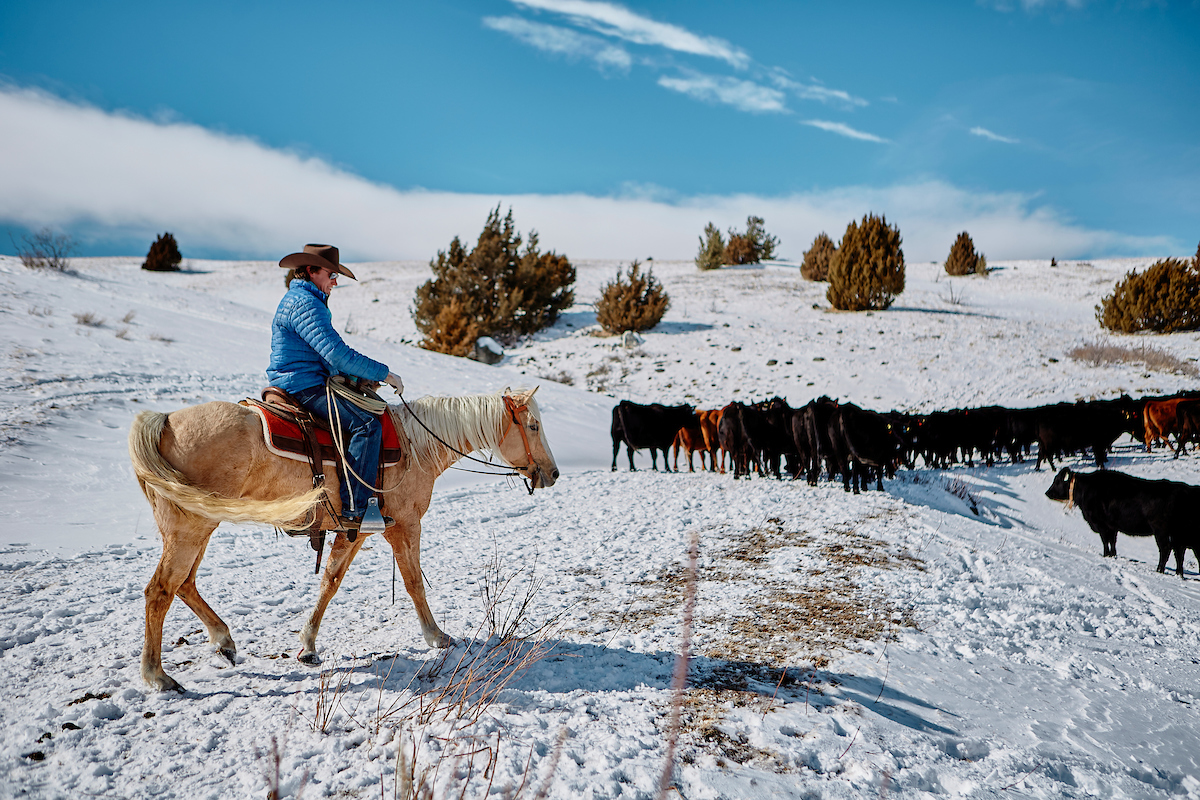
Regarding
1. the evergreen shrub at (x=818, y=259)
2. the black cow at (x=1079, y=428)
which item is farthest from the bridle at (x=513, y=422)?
the evergreen shrub at (x=818, y=259)

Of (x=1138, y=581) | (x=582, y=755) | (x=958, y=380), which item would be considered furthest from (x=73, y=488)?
(x=958, y=380)

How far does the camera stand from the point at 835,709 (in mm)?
3322

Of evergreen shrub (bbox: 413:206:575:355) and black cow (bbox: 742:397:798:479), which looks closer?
black cow (bbox: 742:397:798:479)

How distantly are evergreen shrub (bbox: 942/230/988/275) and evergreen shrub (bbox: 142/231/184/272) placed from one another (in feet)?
204

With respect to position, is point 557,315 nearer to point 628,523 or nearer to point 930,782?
point 628,523

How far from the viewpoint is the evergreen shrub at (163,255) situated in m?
44.5

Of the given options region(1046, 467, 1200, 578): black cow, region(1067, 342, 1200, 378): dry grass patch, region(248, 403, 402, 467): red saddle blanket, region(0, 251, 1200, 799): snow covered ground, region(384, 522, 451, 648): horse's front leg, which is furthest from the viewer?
region(1067, 342, 1200, 378): dry grass patch

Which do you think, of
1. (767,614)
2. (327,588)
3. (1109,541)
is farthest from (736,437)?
(327,588)

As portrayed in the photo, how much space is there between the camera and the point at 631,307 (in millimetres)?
28281

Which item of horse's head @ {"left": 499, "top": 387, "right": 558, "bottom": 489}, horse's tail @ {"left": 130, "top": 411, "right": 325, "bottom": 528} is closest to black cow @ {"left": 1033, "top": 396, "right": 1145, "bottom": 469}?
horse's head @ {"left": 499, "top": 387, "right": 558, "bottom": 489}

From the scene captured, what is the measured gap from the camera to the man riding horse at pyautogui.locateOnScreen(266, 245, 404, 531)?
388 cm

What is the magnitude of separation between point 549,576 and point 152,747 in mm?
3477

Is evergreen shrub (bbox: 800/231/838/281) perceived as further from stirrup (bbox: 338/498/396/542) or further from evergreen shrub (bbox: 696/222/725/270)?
stirrup (bbox: 338/498/396/542)

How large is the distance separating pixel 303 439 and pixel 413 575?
1209 mm
